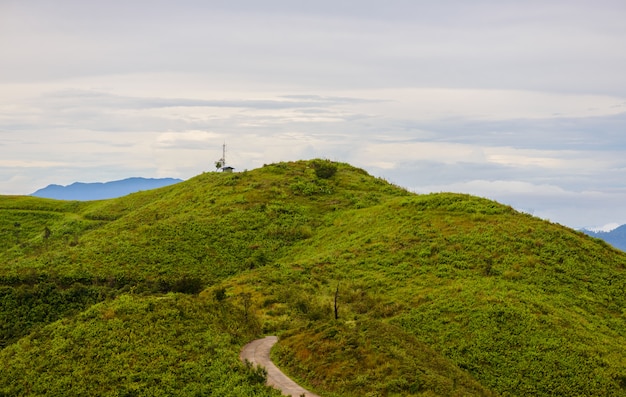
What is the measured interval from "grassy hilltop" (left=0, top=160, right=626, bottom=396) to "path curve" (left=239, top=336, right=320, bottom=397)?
0.62m

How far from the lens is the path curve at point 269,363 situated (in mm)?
22622

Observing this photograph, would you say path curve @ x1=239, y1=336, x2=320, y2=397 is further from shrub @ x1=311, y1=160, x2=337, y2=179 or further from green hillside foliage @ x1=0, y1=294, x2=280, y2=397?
shrub @ x1=311, y1=160, x2=337, y2=179

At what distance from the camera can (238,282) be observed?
45656 millimetres

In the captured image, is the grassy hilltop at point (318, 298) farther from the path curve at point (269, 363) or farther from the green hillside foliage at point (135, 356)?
the path curve at point (269, 363)

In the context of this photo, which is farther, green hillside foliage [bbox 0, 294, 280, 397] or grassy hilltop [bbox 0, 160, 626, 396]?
grassy hilltop [bbox 0, 160, 626, 396]

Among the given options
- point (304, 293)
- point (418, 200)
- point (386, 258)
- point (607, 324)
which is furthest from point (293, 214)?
point (607, 324)

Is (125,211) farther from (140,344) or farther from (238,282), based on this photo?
(140,344)

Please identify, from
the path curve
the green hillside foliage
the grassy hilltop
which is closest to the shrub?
the grassy hilltop

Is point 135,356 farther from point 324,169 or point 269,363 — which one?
point 324,169

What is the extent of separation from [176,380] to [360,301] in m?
19.3

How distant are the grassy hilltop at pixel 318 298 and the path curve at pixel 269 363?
62cm

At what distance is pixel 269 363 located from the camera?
2620 cm

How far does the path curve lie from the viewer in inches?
891

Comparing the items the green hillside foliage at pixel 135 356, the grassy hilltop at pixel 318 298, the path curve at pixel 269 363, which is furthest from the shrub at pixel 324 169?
the green hillside foliage at pixel 135 356
